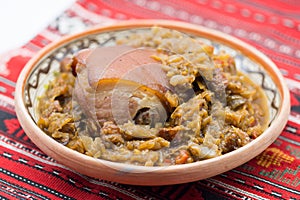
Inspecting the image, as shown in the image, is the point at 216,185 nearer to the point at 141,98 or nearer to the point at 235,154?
the point at 235,154

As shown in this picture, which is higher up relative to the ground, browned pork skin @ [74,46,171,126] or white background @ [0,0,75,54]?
browned pork skin @ [74,46,171,126]

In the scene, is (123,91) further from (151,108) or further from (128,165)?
(128,165)

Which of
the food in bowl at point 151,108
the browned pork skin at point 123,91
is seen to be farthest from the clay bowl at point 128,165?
the browned pork skin at point 123,91

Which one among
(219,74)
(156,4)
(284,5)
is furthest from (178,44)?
(284,5)

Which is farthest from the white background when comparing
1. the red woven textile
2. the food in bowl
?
the food in bowl

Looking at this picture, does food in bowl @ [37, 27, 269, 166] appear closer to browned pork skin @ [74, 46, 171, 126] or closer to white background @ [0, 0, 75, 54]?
browned pork skin @ [74, 46, 171, 126]

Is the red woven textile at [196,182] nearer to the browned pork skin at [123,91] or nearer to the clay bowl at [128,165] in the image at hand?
the clay bowl at [128,165]
